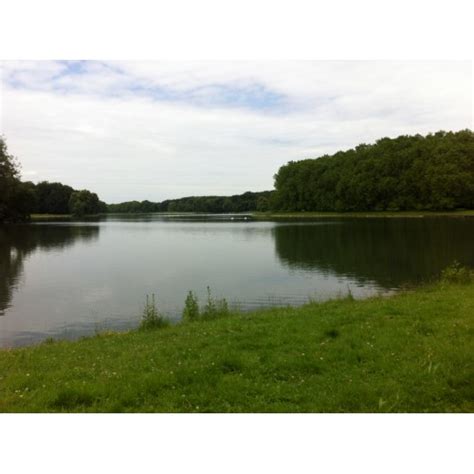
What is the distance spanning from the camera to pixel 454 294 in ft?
49.9

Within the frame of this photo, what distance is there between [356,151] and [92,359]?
450ft

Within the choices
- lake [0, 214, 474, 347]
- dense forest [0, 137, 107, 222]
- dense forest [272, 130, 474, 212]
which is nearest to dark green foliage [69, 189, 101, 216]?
dense forest [0, 137, 107, 222]

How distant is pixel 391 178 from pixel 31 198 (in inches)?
3638

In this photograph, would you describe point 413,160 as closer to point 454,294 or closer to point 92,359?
point 454,294

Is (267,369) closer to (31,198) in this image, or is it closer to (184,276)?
(184,276)

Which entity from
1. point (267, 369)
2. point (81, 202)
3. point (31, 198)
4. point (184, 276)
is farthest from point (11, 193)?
point (267, 369)

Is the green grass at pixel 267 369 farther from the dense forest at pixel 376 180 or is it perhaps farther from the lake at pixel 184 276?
the dense forest at pixel 376 180

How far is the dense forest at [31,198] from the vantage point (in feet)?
310

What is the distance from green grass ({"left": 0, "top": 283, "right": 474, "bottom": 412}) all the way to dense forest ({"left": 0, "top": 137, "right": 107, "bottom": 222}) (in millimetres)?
94861

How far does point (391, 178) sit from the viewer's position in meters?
111

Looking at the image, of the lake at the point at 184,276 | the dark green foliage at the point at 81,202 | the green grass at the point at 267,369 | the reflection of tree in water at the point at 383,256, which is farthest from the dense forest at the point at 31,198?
the green grass at the point at 267,369

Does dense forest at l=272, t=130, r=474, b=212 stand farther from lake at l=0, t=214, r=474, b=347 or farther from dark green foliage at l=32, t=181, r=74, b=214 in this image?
dark green foliage at l=32, t=181, r=74, b=214

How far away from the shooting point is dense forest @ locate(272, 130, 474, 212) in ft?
328

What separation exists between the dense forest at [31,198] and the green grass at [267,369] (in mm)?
94861
